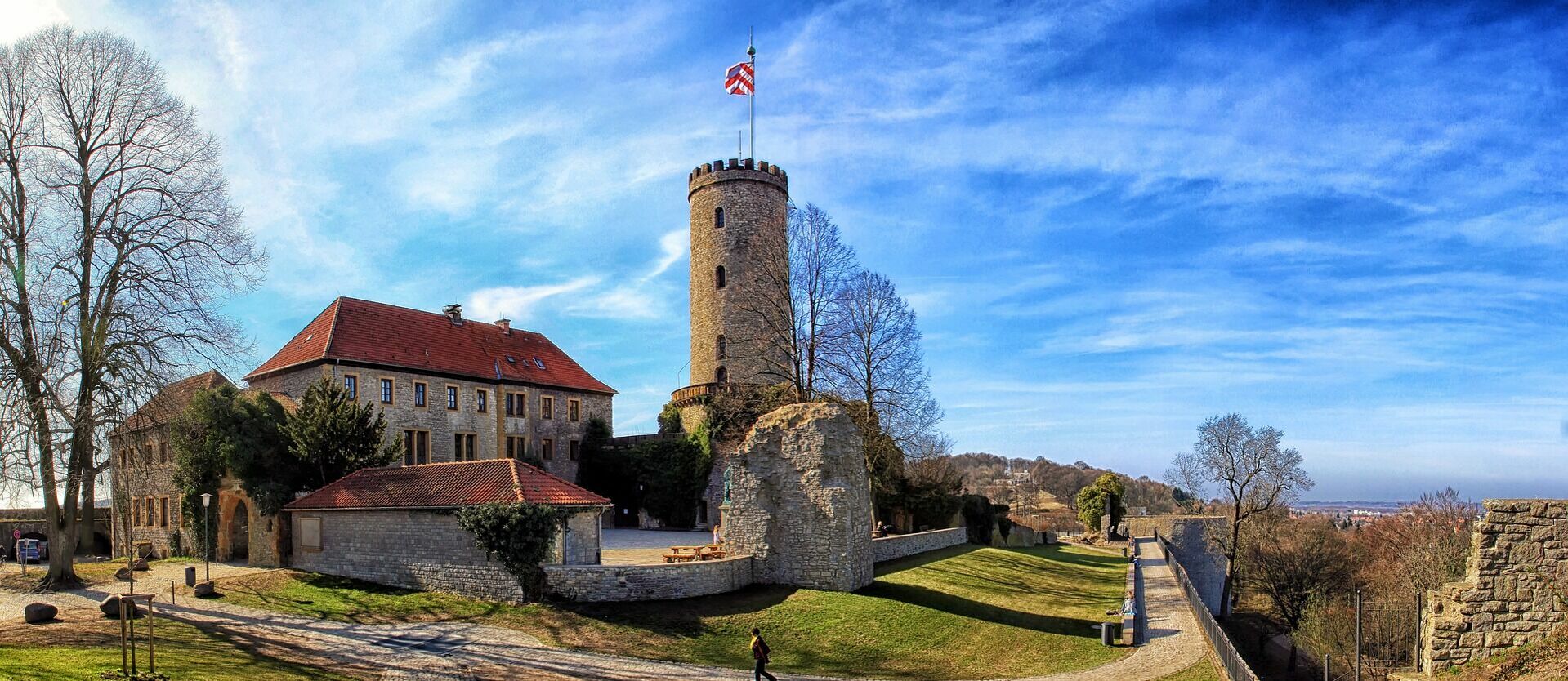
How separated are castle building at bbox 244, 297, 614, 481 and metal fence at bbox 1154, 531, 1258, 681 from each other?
2272cm

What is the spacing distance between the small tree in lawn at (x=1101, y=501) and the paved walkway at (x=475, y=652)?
2730cm

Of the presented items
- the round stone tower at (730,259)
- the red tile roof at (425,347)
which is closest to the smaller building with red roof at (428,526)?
the red tile roof at (425,347)

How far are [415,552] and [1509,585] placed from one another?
788 inches

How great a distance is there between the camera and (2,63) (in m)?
22.7

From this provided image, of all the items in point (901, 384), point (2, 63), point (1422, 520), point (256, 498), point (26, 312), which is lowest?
point (1422, 520)

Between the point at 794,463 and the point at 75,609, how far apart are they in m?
15.4

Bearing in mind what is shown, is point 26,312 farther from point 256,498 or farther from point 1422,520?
point 1422,520

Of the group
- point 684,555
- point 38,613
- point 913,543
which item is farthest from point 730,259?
point 38,613

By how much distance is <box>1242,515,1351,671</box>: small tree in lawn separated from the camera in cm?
3522

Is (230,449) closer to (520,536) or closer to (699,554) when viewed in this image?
(520,536)

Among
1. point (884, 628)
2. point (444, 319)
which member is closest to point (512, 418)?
point (444, 319)

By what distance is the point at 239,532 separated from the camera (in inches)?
1107

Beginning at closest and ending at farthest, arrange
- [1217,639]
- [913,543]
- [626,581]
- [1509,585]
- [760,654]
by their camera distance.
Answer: [1509,585], [760,654], [1217,639], [626,581], [913,543]

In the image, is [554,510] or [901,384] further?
[901,384]
